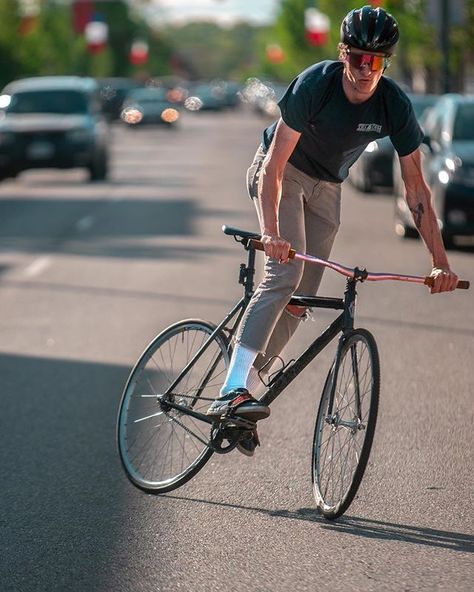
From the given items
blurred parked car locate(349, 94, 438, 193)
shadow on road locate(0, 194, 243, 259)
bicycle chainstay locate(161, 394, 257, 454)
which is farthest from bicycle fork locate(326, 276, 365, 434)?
blurred parked car locate(349, 94, 438, 193)

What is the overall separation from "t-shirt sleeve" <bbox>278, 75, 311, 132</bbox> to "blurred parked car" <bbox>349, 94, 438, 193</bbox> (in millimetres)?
17262

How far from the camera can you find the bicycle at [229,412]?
219 inches

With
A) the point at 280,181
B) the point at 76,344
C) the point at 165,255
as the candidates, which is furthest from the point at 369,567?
the point at 165,255

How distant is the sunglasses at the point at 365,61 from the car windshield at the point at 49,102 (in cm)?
2298

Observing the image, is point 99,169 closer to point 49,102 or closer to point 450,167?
point 49,102

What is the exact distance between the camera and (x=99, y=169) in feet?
96.3

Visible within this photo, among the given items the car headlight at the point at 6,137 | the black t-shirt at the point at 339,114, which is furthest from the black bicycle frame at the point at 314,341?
the car headlight at the point at 6,137

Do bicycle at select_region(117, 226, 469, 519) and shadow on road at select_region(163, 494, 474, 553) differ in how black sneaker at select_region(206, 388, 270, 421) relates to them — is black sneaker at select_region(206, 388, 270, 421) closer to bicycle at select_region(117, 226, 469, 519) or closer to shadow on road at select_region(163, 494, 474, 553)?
bicycle at select_region(117, 226, 469, 519)

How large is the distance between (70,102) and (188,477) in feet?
74.8

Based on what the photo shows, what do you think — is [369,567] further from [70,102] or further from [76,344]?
[70,102]


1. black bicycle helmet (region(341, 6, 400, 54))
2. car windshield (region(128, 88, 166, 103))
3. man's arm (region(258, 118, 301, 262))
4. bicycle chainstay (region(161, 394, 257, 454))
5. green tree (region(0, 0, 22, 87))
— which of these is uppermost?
black bicycle helmet (region(341, 6, 400, 54))

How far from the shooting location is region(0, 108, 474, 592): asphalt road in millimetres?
5082

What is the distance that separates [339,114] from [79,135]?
21.9 m

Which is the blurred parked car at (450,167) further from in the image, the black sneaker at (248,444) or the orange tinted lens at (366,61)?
the orange tinted lens at (366,61)
